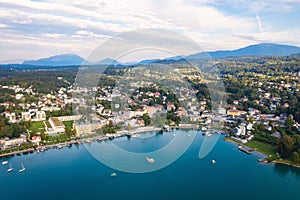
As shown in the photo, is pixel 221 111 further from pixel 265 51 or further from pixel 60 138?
pixel 265 51

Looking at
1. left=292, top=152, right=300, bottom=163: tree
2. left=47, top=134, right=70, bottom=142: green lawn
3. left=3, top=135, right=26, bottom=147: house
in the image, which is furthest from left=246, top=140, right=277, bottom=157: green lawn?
left=3, top=135, right=26, bottom=147: house

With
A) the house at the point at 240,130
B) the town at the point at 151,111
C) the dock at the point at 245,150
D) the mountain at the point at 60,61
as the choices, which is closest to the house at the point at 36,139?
the town at the point at 151,111

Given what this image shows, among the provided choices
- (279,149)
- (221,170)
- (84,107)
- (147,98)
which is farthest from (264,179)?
(147,98)

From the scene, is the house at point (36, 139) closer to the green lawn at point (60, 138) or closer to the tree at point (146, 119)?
the green lawn at point (60, 138)

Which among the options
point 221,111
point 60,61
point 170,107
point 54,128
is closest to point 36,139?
point 54,128

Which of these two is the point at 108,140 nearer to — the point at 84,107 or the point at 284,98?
the point at 84,107
